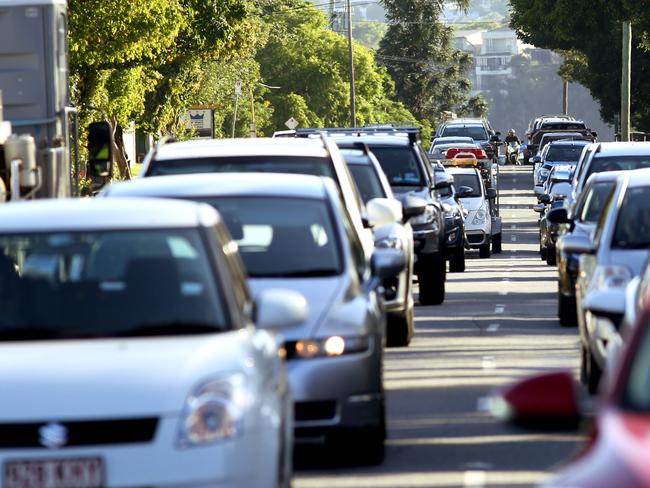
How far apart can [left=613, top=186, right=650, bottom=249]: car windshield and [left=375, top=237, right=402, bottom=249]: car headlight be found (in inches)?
82.6

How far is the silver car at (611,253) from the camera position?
12.9 m

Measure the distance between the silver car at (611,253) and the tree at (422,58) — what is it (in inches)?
5265

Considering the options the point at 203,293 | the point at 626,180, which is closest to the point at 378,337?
the point at 203,293

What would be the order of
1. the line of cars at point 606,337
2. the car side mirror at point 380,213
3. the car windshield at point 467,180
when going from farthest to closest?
the car windshield at point 467,180 → the car side mirror at point 380,213 → the line of cars at point 606,337

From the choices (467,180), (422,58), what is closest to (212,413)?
(467,180)

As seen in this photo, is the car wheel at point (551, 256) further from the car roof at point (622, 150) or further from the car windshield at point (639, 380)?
the car windshield at point (639, 380)

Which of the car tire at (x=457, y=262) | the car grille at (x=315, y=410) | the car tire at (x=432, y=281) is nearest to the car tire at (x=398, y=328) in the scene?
the car tire at (x=432, y=281)

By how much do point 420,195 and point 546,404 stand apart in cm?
1597

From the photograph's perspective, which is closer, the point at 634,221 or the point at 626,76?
the point at 634,221

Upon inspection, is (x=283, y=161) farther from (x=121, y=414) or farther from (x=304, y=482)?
(x=121, y=414)

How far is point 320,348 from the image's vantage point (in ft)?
32.6

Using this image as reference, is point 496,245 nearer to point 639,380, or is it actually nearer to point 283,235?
point 283,235

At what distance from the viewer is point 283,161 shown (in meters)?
13.4

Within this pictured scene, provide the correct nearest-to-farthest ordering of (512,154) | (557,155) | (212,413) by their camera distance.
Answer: (212,413)
(557,155)
(512,154)
